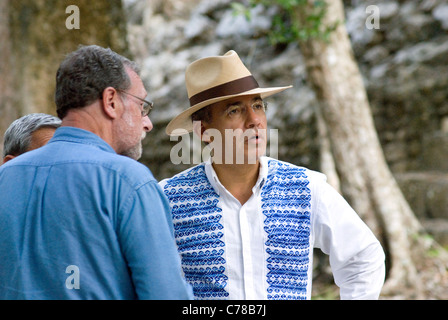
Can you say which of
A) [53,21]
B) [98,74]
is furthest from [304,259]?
[53,21]

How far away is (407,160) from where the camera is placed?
7270mm

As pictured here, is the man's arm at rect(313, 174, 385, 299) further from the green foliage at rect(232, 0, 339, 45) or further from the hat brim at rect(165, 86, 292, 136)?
the green foliage at rect(232, 0, 339, 45)

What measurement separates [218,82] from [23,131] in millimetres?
Result: 844

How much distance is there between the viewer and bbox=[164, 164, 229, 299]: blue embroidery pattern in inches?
82.8

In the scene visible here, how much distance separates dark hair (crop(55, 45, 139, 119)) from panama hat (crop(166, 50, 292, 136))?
594mm

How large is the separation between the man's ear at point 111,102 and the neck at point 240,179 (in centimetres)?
70

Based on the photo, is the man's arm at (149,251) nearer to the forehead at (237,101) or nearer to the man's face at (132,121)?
the man's face at (132,121)

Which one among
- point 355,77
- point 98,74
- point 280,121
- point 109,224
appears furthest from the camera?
point 280,121

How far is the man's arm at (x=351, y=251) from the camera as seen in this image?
207 centimetres

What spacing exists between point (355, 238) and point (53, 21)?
11.4 feet

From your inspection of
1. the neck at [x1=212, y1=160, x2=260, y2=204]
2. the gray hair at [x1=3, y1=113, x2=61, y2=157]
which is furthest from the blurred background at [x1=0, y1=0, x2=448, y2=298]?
the neck at [x1=212, y1=160, x2=260, y2=204]

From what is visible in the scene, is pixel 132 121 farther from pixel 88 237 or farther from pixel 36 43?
pixel 36 43

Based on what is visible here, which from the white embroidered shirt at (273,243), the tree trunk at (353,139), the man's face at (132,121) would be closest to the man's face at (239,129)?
Result: the white embroidered shirt at (273,243)
